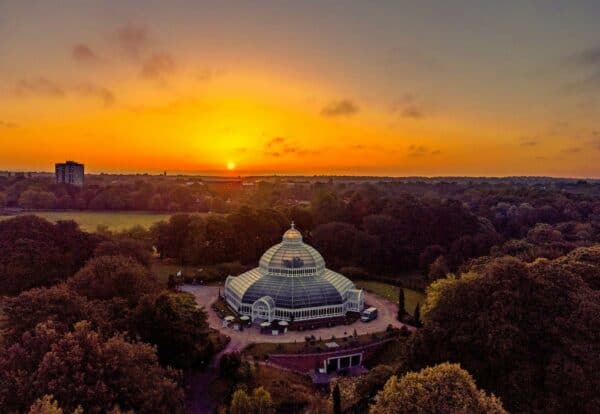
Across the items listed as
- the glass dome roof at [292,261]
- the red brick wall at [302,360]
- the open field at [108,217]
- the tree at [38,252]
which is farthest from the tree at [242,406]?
the open field at [108,217]

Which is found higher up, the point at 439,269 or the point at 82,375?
the point at 82,375

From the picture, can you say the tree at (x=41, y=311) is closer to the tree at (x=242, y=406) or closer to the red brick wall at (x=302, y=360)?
the tree at (x=242, y=406)

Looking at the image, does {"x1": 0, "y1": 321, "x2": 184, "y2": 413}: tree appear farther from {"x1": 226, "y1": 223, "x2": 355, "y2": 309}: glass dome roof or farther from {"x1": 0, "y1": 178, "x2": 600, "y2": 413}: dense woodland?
→ {"x1": 226, "y1": 223, "x2": 355, "y2": 309}: glass dome roof

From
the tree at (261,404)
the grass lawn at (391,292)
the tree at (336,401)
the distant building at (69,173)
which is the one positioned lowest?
the grass lawn at (391,292)

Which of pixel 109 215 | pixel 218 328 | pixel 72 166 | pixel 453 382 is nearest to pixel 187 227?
pixel 218 328

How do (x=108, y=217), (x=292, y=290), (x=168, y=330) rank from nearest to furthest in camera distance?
(x=168, y=330)
(x=292, y=290)
(x=108, y=217)

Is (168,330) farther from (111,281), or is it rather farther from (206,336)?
(111,281)

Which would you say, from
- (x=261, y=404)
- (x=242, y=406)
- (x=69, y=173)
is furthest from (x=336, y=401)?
(x=69, y=173)

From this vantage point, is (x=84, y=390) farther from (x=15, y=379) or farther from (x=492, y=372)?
(x=492, y=372)
